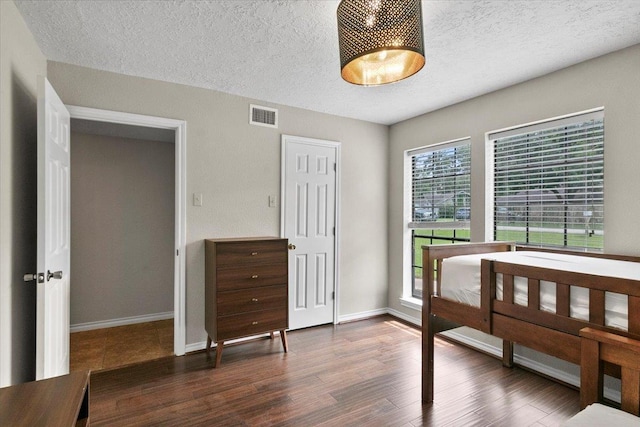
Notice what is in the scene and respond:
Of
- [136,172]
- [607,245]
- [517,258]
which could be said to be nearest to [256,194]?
[136,172]

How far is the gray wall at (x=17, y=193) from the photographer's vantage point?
1.67 m

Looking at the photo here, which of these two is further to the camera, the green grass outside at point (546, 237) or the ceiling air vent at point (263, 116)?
the ceiling air vent at point (263, 116)

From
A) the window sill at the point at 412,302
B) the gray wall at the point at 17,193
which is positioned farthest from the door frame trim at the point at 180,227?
the window sill at the point at 412,302

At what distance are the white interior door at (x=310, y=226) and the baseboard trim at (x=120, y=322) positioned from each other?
1732 mm

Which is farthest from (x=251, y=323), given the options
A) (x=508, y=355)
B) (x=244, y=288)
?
(x=508, y=355)

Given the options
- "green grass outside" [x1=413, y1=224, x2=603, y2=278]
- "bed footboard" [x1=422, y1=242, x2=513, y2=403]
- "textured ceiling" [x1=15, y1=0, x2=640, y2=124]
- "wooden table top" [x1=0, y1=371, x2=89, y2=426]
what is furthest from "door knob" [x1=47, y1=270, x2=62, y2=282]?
"green grass outside" [x1=413, y1=224, x2=603, y2=278]

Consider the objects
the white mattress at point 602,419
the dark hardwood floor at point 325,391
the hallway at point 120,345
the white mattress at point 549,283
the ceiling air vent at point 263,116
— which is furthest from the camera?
the ceiling air vent at point 263,116

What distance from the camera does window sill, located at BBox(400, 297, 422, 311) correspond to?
3662 millimetres

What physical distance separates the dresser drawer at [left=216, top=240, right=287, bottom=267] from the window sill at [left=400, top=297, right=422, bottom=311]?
1.71m

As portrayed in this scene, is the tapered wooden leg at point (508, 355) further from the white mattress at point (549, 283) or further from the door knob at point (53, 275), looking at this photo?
the door knob at point (53, 275)

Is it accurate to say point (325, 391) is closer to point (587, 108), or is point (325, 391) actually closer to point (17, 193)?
point (17, 193)

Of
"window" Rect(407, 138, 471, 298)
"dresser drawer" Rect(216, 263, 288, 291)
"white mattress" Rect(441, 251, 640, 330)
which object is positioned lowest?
"dresser drawer" Rect(216, 263, 288, 291)

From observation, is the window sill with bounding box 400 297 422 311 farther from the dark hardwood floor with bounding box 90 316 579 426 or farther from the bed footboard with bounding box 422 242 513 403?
the bed footboard with bounding box 422 242 513 403

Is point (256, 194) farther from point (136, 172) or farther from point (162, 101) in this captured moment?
point (136, 172)
